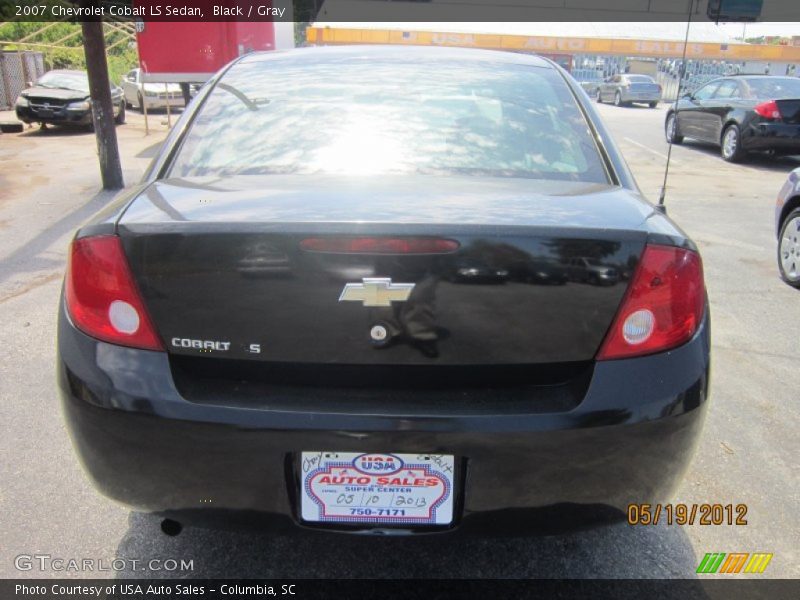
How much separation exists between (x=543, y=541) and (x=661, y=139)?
1655cm

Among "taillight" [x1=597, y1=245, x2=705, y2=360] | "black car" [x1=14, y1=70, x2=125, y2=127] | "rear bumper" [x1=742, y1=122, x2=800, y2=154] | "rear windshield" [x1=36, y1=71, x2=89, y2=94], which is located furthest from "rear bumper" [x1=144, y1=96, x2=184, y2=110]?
"taillight" [x1=597, y1=245, x2=705, y2=360]

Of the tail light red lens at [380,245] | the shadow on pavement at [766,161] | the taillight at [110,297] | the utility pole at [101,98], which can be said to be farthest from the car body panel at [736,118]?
the taillight at [110,297]

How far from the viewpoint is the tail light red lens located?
1.63 meters

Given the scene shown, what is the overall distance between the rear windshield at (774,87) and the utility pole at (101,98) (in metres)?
11.0

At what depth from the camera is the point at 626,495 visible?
1787 millimetres

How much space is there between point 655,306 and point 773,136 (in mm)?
11767

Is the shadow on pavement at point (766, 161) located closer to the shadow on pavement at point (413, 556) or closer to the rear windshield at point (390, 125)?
the rear windshield at point (390, 125)

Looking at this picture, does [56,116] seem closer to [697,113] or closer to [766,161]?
[697,113]

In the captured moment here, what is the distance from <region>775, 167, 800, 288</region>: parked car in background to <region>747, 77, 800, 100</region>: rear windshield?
777cm

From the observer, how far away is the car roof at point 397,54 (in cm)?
291

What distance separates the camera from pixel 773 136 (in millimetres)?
11531

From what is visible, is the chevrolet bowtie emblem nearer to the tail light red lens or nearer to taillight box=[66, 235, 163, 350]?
the tail light red lens

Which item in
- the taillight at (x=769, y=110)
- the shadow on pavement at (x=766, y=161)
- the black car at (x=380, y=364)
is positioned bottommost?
the shadow on pavement at (x=766, y=161)
